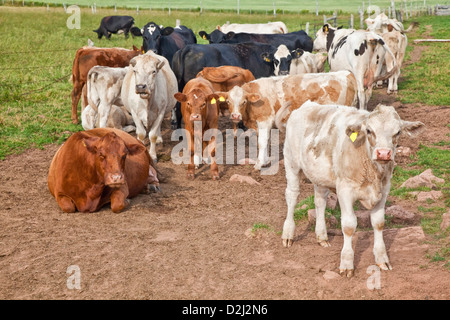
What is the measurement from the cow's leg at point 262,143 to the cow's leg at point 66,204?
3.52 meters

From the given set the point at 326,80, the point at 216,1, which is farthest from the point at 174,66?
the point at 216,1

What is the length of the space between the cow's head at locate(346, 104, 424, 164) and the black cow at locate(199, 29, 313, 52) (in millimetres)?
11612

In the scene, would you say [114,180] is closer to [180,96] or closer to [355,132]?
[180,96]

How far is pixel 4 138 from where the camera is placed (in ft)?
38.6

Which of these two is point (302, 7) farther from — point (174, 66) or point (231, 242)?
point (231, 242)

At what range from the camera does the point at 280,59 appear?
44.2 ft

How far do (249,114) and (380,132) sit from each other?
5.26 m

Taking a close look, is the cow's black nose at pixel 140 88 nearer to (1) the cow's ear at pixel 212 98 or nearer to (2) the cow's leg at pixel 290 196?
(1) the cow's ear at pixel 212 98

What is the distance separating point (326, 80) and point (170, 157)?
Answer: 10.4ft

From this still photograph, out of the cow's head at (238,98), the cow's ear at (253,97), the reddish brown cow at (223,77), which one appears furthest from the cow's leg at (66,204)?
the reddish brown cow at (223,77)

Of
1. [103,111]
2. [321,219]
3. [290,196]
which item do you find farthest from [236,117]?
[321,219]

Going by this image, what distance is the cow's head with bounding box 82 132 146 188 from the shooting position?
7680 millimetres

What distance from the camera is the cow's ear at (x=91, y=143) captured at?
7863 millimetres
